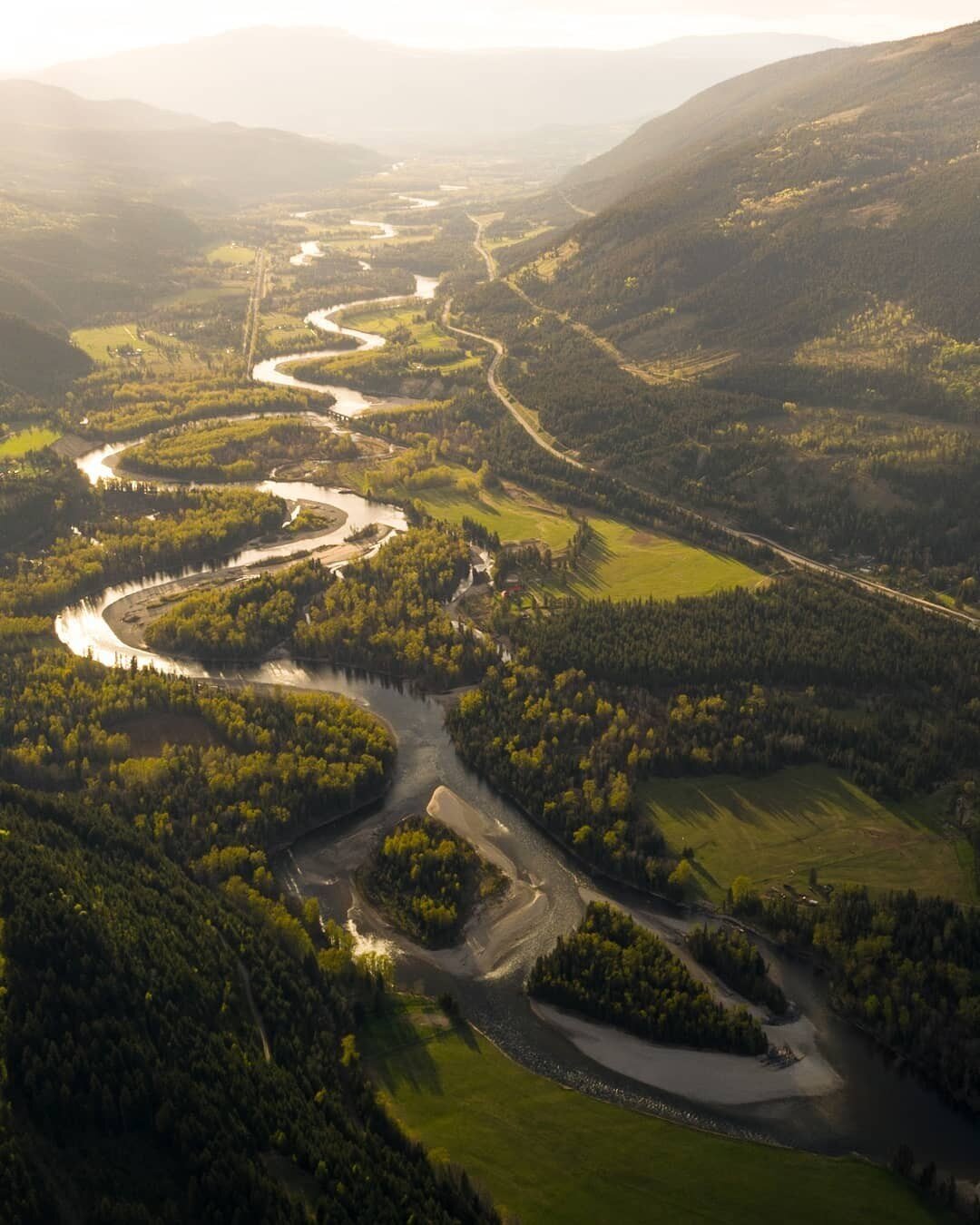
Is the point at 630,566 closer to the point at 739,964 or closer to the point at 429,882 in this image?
the point at 429,882

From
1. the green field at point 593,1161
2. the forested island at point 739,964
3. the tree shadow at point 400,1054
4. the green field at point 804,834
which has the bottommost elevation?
the green field at point 593,1161

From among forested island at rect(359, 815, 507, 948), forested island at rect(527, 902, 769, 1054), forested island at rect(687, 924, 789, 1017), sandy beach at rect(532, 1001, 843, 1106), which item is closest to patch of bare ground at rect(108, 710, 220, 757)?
forested island at rect(359, 815, 507, 948)

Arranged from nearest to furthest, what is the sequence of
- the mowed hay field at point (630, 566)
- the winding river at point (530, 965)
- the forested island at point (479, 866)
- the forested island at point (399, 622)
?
the forested island at point (479, 866) → the winding river at point (530, 965) → the forested island at point (399, 622) → the mowed hay field at point (630, 566)

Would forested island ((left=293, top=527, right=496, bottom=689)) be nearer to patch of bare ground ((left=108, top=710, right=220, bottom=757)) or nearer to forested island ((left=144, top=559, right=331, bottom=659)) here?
forested island ((left=144, top=559, right=331, bottom=659))

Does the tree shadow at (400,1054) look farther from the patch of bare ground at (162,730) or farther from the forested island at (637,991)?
the patch of bare ground at (162,730)

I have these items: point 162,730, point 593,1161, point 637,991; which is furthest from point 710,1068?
point 162,730

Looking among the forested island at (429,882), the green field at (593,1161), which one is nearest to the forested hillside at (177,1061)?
the green field at (593,1161)
